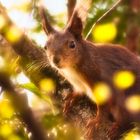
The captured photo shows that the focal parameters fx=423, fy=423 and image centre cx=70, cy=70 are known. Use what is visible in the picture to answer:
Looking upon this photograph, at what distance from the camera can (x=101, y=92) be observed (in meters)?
3.92

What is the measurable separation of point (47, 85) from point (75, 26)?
0.95m

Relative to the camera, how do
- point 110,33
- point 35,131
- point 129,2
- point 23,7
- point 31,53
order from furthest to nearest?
1. point 129,2
2. point 110,33
3. point 31,53
4. point 23,7
5. point 35,131

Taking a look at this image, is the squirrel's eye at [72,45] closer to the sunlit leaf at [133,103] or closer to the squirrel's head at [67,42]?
the squirrel's head at [67,42]

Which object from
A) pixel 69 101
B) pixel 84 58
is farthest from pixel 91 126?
pixel 84 58

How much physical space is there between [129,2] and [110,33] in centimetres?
188

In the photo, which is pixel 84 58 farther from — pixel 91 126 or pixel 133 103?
pixel 91 126

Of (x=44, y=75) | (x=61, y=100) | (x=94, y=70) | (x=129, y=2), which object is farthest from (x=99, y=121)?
(x=129, y=2)

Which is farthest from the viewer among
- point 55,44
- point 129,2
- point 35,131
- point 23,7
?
point 129,2

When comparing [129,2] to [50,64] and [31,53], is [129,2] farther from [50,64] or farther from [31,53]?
[31,53]

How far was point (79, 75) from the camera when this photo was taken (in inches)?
164

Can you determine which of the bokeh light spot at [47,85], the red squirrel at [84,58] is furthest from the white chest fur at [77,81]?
the bokeh light spot at [47,85]

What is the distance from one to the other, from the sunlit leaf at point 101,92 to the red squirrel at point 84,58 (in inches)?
1.6

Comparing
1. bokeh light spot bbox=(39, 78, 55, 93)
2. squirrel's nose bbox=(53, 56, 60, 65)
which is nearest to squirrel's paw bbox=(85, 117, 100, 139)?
bokeh light spot bbox=(39, 78, 55, 93)

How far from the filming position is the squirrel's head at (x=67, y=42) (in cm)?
394
